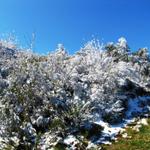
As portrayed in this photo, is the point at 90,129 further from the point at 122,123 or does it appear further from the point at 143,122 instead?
the point at 143,122

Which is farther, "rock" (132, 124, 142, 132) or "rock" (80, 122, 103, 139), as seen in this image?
"rock" (132, 124, 142, 132)

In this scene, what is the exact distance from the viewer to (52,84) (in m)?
30.6

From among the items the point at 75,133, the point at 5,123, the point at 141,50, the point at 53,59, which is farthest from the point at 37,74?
the point at 141,50

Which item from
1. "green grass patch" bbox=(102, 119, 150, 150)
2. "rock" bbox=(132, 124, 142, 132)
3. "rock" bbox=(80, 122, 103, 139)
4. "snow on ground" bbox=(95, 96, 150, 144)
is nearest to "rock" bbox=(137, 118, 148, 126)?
"rock" bbox=(132, 124, 142, 132)

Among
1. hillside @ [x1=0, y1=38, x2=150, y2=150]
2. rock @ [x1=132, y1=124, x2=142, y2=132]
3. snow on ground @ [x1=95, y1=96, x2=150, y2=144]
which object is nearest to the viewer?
hillside @ [x1=0, y1=38, x2=150, y2=150]

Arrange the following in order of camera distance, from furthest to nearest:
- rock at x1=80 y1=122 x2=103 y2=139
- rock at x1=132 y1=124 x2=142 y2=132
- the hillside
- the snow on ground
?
rock at x1=132 y1=124 x2=142 y2=132
rock at x1=80 y1=122 x2=103 y2=139
the snow on ground
the hillside

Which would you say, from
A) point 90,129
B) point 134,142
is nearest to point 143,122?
point 134,142

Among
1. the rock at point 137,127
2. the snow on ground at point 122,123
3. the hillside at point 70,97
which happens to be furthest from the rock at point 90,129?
the rock at point 137,127

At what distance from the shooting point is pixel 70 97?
1185 inches

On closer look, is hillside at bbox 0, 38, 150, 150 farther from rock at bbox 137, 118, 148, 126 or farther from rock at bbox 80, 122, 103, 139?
rock at bbox 137, 118, 148, 126

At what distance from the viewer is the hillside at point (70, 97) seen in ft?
49.0

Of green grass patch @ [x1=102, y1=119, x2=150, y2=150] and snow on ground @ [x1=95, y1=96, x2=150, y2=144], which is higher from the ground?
snow on ground @ [x1=95, y1=96, x2=150, y2=144]

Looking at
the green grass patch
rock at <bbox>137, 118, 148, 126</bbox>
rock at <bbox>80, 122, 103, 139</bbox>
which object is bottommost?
the green grass patch

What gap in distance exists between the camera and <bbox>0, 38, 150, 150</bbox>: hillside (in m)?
14.9
